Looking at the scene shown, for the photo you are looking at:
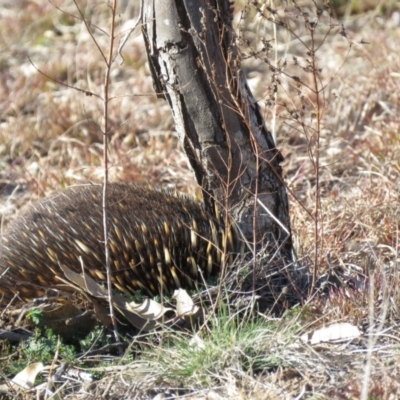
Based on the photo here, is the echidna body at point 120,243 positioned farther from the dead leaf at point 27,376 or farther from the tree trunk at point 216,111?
the dead leaf at point 27,376

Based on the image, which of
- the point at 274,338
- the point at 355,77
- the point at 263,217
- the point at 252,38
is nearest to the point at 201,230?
the point at 263,217

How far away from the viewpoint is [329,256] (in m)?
3.84

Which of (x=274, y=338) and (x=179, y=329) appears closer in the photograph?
(x=274, y=338)

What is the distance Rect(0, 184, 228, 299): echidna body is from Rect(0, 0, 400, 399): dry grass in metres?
0.50

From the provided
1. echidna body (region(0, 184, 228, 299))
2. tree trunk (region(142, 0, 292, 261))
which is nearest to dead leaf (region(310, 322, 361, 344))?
tree trunk (region(142, 0, 292, 261))

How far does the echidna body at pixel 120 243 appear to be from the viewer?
4082 millimetres

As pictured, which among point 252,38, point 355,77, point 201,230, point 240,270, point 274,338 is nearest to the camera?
point 274,338

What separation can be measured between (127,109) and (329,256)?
146 inches

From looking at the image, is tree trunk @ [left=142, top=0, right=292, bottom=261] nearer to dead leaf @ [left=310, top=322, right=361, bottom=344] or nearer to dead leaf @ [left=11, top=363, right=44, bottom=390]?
dead leaf @ [left=310, top=322, right=361, bottom=344]

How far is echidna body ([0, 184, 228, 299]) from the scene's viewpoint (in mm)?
4082

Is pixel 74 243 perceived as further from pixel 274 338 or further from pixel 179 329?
pixel 274 338

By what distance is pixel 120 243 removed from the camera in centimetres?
412

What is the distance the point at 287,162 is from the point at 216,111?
225 centimetres

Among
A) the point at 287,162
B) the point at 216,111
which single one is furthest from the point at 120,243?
the point at 287,162
